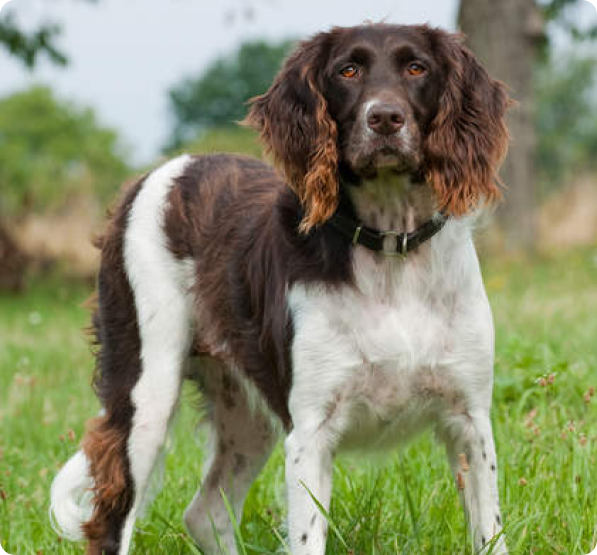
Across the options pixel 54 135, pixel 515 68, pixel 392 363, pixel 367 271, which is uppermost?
pixel 515 68

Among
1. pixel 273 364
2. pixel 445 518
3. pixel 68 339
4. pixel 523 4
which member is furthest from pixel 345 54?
pixel 523 4

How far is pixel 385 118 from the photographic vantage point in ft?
9.59

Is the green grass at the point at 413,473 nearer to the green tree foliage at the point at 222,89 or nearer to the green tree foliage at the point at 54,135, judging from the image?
the green tree foliage at the point at 222,89

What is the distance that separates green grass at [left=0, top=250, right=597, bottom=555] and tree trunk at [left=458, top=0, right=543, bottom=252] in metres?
5.84

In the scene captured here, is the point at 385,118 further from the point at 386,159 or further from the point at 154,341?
the point at 154,341

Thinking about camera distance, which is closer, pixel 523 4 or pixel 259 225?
pixel 259 225

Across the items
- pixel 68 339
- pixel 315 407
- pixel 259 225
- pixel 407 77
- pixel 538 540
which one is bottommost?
pixel 68 339

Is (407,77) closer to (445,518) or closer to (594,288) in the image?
(445,518)

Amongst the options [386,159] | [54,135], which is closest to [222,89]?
[54,135]

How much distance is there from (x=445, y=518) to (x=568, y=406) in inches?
57.5

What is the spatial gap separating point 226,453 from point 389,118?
5.85 ft

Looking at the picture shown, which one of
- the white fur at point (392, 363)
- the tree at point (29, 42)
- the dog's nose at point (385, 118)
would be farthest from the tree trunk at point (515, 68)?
the dog's nose at point (385, 118)

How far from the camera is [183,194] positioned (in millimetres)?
4047

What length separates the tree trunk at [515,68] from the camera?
1199cm
